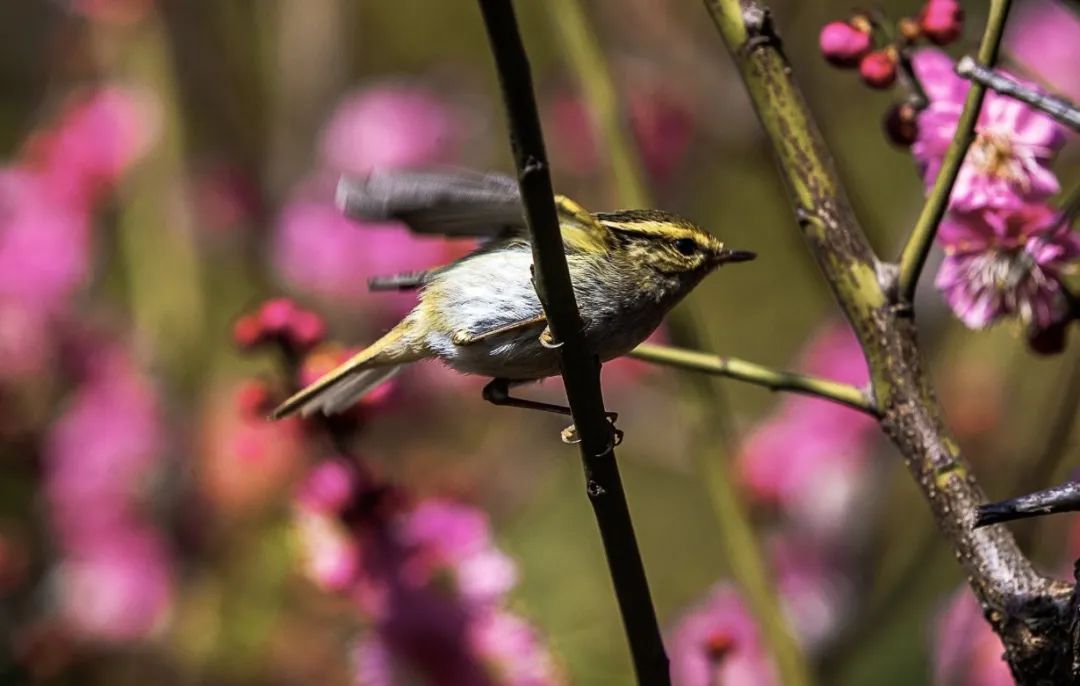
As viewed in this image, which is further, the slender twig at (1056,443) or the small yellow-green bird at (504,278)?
the slender twig at (1056,443)

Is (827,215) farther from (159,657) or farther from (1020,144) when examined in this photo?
(159,657)

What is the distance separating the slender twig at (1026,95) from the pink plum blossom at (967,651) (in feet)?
3.79

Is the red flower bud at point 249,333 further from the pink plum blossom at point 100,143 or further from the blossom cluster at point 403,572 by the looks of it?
the pink plum blossom at point 100,143

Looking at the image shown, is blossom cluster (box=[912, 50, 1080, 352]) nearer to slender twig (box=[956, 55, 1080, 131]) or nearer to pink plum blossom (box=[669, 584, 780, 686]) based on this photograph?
slender twig (box=[956, 55, 1080, 131])

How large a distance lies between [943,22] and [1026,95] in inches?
12.6

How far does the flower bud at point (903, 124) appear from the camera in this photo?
1290 millimetres

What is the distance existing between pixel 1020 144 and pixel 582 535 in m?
2.49

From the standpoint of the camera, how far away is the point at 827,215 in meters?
1.13

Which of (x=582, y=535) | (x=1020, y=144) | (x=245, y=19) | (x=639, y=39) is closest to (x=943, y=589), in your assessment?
(x=582, y=535)

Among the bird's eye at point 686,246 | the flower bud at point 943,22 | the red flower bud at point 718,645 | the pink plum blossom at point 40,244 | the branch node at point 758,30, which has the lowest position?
the red flower bud at point 718,645

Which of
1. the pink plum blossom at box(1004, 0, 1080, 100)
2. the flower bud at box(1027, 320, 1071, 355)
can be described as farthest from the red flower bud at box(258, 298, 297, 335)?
the pink plum blossom at box(1004, 0, 1080, 100)

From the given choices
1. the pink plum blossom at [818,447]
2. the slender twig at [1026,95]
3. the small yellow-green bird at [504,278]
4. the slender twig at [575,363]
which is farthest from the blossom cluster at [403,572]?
the pink plum blossom at [818,447]

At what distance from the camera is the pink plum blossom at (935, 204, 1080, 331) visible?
1260 mm

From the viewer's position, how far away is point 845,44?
4.36ft
